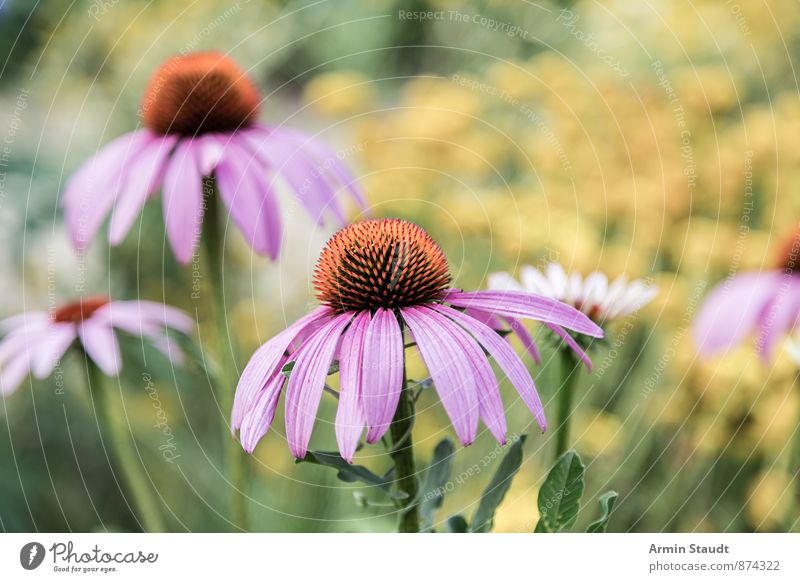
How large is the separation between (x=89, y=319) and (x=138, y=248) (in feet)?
1.22

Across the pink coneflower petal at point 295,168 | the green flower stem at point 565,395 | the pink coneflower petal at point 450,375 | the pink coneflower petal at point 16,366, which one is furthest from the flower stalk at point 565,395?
the pink coneflower petal at point 16,366

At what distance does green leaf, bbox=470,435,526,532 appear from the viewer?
0.43 metres

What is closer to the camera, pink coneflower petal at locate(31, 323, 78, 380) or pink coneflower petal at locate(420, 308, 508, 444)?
pink coneflower petal at locate(420, 308, 508, 444)

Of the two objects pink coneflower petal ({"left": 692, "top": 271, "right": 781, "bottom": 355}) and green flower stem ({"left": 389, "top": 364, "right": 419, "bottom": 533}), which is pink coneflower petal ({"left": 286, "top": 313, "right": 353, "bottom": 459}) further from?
pink coneflower petal ({"left": 692, "top": 271, "right": 781, "bottom": 355})

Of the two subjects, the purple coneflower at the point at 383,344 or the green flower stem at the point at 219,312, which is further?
the green flower stem at the point at 219,312

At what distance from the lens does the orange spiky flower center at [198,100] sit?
63 cm

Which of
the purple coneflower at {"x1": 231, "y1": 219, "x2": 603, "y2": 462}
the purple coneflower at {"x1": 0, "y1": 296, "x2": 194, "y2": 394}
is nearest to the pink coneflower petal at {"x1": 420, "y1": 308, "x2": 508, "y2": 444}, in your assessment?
the purple coneflower at {"x1": 231, "y1": 219, "x2": 603, "y2": 462}

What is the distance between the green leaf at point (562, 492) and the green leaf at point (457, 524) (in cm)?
5

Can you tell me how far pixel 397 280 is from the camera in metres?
0.46

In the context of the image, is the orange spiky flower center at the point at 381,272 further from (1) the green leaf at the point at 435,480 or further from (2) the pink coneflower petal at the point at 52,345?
(2) the pink coneflower petal at the point at 52,345

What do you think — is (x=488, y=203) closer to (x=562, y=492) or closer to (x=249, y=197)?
(x=249, y=197)

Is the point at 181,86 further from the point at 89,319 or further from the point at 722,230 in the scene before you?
the point at 722,230

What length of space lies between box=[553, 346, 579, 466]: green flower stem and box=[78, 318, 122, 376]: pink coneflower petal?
0.35 metres

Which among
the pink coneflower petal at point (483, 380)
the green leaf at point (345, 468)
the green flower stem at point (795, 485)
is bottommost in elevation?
the green flower stem at point (795, 485)
